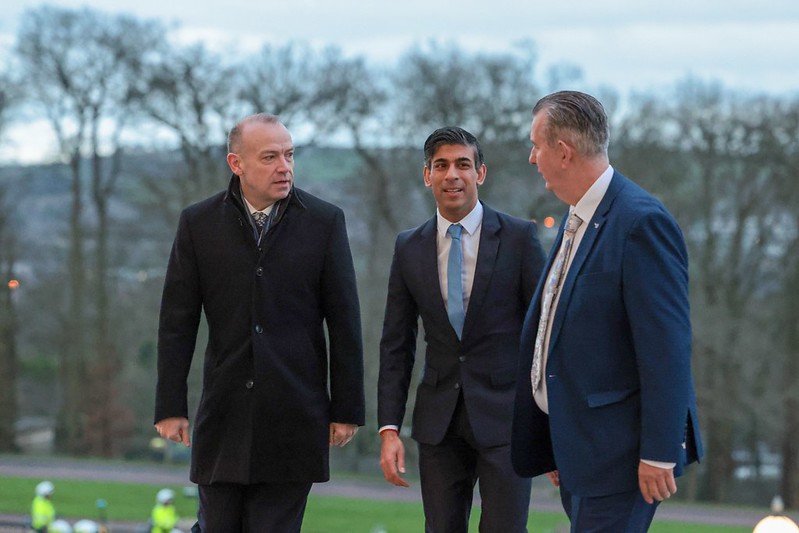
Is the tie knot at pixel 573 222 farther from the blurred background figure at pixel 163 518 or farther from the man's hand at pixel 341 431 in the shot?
the blurred background figure at pixel 163 518

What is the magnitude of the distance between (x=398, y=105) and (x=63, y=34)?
5.25 m

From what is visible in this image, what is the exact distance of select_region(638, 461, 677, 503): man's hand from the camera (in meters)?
2.83

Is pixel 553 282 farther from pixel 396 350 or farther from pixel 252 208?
pixel 252 208

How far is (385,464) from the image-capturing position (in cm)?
377

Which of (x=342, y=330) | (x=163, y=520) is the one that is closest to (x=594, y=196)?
(x=342, y=330)

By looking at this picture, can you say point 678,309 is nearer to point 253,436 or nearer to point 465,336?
point 465,336

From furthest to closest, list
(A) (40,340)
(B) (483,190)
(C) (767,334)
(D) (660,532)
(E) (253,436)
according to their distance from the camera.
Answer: (A) (40,340) < (C) (767,334) < (B) (483,190) < (D) (660,532) < (E) (253,436)

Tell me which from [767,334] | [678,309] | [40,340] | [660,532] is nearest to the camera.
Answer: [678,309]

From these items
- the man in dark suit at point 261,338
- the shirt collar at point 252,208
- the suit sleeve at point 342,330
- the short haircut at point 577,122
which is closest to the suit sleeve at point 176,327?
the man in dark suit at point 261,338

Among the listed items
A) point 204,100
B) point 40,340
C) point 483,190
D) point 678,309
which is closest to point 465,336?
point 678,309

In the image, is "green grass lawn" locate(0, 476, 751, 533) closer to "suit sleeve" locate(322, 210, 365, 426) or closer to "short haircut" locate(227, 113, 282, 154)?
"suit sleeve" locate(322, 210, 365, 426)

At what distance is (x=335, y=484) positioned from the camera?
59.0 ft

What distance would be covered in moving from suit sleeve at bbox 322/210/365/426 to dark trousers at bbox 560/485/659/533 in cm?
96

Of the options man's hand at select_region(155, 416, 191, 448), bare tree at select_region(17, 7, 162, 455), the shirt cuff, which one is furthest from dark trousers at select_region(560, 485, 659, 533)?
bare tree at select_region(17, 7, 162, 455)
